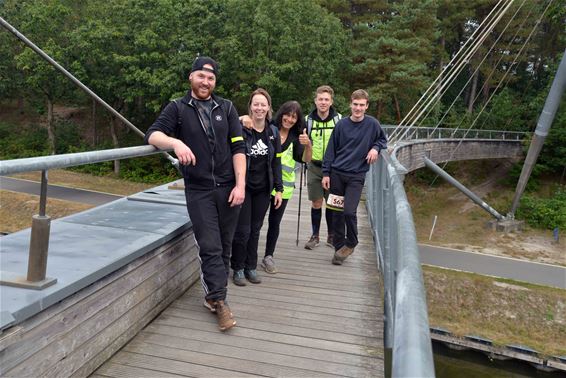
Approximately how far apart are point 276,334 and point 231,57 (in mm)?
19548

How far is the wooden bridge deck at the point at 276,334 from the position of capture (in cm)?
264

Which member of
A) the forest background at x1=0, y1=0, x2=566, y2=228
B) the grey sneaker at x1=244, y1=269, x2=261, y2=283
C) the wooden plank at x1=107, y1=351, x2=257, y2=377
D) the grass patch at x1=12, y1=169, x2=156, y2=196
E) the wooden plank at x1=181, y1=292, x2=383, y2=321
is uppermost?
the forest background at x1=0, y1=0, x2=566, y2=228

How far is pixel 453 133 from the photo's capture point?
77.8 ft

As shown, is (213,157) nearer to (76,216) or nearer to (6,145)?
(76,216)

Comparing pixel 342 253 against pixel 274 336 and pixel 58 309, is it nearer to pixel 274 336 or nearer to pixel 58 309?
pixel 274 336

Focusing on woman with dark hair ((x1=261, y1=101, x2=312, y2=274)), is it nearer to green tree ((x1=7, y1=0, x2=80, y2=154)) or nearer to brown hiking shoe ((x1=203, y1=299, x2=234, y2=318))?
brown hiking shoe ((x1=203, y1=299, x2=234, y2=318))

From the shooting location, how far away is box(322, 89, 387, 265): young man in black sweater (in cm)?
421

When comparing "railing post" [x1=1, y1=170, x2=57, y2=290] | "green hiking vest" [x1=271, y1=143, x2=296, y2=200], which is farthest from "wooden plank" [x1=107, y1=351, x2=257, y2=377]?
"green hiking vest" [x1=271, y1=143, x2=296, y2=200]

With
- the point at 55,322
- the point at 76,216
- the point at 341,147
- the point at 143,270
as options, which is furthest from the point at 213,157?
the point at 341,147

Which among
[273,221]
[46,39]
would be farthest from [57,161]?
[46,39]

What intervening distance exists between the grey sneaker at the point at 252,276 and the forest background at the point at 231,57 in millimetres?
17087

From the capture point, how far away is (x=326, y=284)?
159 inches

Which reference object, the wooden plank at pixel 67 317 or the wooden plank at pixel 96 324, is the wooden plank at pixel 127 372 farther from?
the wooden plank at pixel 67 317

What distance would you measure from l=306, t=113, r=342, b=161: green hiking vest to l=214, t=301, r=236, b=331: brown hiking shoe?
2350 mm
